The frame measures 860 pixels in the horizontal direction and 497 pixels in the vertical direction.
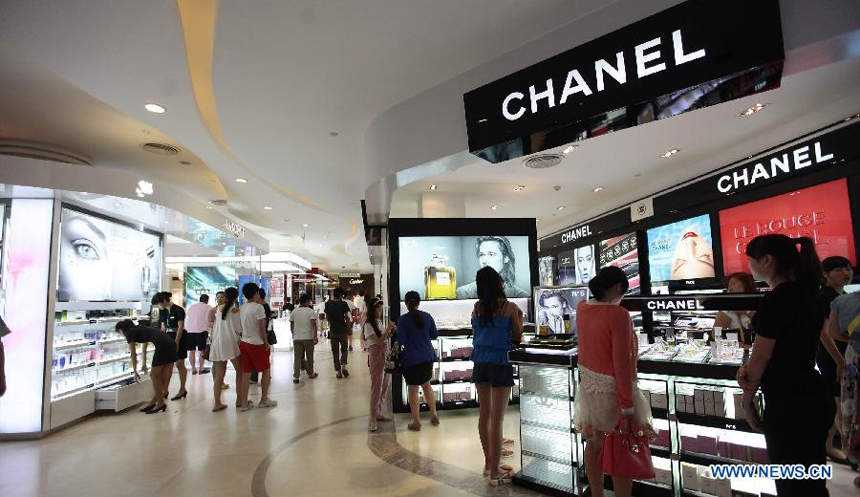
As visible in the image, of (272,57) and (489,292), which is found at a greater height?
(272,57)

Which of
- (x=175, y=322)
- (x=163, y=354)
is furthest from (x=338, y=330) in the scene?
(x=163, y=354)

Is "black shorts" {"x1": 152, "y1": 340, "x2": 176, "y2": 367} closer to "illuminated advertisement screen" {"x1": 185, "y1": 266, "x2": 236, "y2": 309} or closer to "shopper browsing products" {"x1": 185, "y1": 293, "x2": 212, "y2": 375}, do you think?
"shopper browsing products" {"x1": 185, "y1": 293, "x2": 212, "y2": 375}

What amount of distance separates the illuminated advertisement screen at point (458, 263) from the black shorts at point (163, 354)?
3.09 m

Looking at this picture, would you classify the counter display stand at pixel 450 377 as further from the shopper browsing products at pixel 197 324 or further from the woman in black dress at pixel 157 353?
the shopper browsing products at pixel 197 324

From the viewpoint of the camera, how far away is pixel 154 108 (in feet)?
14.0

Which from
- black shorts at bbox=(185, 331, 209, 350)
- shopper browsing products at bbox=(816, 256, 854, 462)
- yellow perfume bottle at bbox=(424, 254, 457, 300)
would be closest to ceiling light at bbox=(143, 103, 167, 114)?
yellow perfume bottle at bbox=(424, 254, 457, 300)

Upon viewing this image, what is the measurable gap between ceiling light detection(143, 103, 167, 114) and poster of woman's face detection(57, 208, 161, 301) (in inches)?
91.7

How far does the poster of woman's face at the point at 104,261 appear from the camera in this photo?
575 centimetres

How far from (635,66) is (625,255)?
20.4 ft

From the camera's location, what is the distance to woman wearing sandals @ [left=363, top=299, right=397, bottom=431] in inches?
200

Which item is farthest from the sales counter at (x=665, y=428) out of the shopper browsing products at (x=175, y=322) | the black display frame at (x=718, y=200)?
the shopper browsing products at (x=175, y=322)

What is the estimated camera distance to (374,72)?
3.67 meters

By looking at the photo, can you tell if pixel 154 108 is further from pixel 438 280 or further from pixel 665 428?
pixel 665 428

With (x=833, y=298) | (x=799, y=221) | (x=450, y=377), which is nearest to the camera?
(x=833, y=298)
